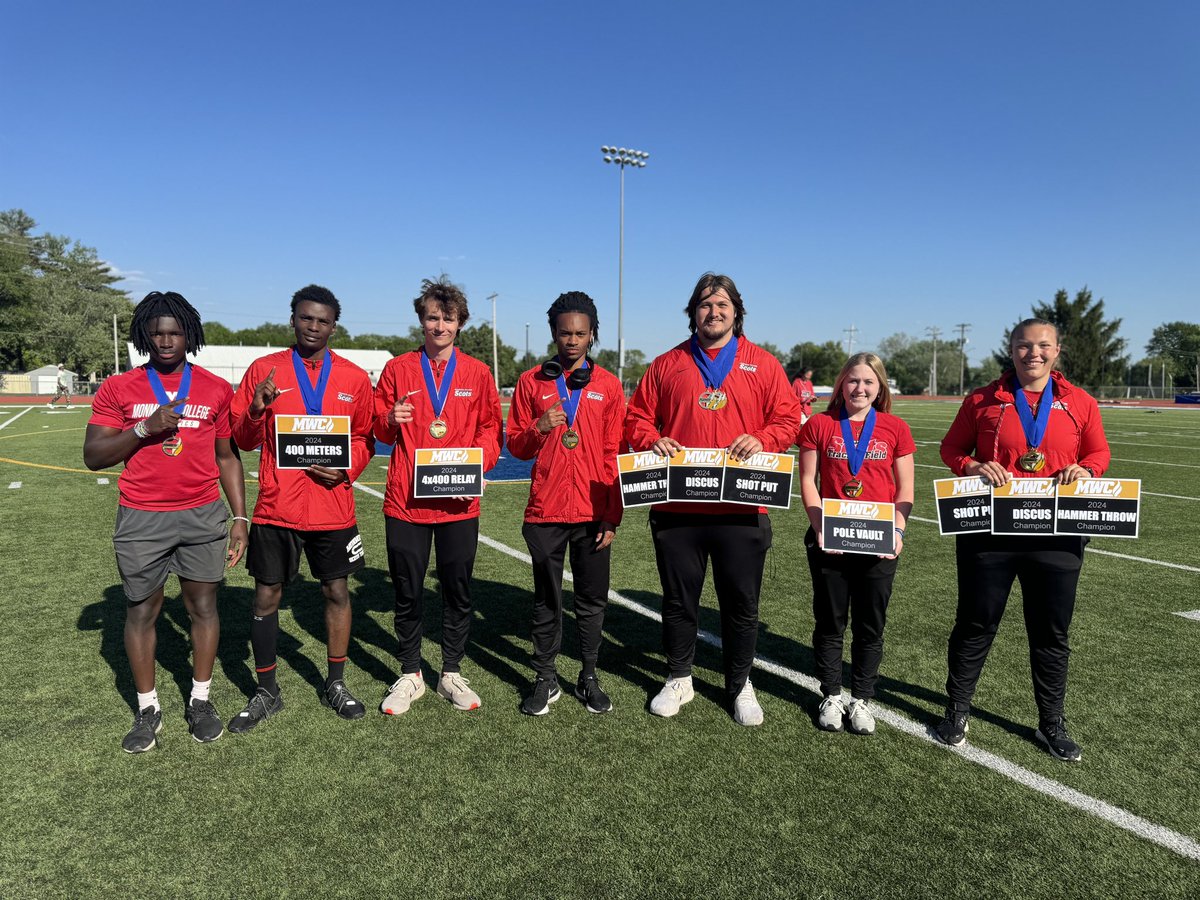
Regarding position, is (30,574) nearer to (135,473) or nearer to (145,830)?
A: (135,473)

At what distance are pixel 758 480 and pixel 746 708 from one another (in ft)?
4.08

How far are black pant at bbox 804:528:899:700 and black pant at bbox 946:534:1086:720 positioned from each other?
1.18 feet

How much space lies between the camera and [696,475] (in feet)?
11.2

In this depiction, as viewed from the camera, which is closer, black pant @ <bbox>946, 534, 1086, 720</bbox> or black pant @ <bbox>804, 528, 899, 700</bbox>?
black pant @ <bbox>946, 534, 1086, 720</bbox>

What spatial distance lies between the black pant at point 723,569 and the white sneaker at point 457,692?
3.66ft

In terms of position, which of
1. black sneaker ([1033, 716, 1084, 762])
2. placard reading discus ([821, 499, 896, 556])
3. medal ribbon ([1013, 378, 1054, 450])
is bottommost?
black sneaker ([1033, 716, 1084, 762])

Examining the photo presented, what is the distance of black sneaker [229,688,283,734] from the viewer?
3.60 m

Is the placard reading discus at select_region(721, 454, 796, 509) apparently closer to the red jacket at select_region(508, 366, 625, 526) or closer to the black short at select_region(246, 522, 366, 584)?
the red jacket at select_region(508, 366, 625, 526)

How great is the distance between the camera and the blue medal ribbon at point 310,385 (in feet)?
11.7

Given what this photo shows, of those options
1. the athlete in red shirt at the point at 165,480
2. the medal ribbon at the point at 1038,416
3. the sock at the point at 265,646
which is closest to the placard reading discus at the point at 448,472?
the athlete in red shirt at the point at 165,480

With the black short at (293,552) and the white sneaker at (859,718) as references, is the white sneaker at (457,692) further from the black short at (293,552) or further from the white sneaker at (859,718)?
the white sneaker at (859,718)

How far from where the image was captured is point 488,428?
391 centimetres

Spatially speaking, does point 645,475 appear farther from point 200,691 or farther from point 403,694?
point 200,691

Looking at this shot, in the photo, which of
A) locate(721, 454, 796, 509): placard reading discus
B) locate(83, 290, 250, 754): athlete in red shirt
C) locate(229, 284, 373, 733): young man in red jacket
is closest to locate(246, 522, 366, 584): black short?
locate(229, 284, 373, 733): young man in red jacket
